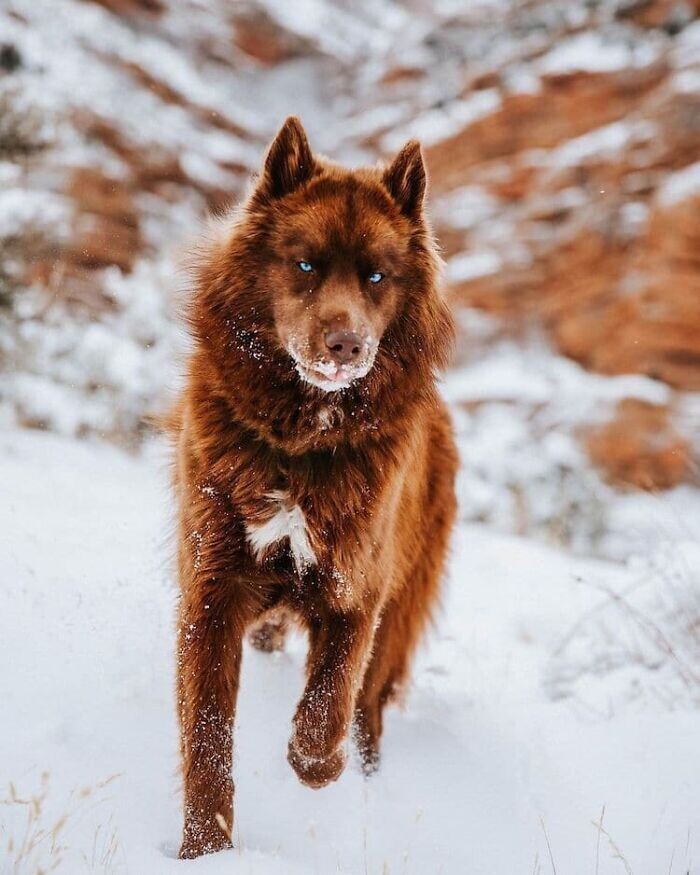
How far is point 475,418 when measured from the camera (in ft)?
45.1

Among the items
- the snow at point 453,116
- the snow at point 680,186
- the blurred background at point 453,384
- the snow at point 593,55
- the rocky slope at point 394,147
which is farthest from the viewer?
the snow at point 453,116

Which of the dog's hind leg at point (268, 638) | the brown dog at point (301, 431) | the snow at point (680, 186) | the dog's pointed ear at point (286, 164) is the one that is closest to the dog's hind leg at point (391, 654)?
the dog's hind leg at point (268, 638)

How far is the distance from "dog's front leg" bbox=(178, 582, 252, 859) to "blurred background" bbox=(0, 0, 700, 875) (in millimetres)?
174

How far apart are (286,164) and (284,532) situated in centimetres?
147

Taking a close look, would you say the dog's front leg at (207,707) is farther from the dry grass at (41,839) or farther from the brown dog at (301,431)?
the dry grass at (41,839)

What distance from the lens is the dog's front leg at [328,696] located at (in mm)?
2936

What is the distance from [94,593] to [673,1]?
591 inches

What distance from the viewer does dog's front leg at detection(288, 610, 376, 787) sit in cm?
294

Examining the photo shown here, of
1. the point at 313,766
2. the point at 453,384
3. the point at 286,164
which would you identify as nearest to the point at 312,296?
the point at 286,164

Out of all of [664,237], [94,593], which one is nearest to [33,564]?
[94,593]

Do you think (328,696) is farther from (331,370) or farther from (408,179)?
(408,179)

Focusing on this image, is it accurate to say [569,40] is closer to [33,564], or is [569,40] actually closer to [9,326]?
[9,326]

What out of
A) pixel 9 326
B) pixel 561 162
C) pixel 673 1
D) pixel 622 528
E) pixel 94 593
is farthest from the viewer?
pixel 561 162

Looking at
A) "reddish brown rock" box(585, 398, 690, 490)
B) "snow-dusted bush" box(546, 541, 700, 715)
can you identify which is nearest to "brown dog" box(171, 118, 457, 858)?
"snow-dusted bush" box(546, 541, 700, 715)
